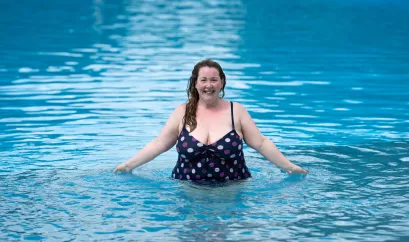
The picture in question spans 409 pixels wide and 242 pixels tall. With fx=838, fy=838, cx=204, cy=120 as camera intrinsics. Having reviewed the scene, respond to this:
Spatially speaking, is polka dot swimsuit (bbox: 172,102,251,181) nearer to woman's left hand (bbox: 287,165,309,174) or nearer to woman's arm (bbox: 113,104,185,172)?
woman's arm (bbox: 113,104,185,172)

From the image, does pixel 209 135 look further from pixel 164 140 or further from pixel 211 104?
pixel 164 140

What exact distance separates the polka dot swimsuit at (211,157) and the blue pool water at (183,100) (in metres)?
0.11

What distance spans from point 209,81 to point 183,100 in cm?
453

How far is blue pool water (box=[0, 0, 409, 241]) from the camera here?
18.2 feet

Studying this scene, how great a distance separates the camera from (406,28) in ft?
63.0

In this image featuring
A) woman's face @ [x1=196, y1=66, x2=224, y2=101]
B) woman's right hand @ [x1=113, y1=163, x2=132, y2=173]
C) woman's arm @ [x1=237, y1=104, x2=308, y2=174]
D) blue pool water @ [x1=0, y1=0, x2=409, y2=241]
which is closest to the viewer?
blue pool water @ [x1=0, y1=0, x2=409, y2=241]

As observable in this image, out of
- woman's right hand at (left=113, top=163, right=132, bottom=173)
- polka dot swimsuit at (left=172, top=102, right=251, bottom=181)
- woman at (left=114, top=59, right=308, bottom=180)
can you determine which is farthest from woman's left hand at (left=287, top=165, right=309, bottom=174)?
woman's right hand at (left=113, top=163, right=132, bottom=173)

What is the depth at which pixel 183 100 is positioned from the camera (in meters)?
10.9

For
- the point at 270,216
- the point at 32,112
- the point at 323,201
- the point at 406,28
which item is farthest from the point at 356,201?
the point at 406,28

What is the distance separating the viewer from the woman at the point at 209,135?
20.9 ft

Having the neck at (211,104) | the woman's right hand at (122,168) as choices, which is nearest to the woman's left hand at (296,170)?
the neck at (211,104)

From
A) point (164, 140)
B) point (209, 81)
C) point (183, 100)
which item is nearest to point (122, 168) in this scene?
point (164, 140)

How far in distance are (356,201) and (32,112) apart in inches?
202

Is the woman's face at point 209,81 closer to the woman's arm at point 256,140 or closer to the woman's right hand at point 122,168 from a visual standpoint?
the woman's arm at point 256,140
